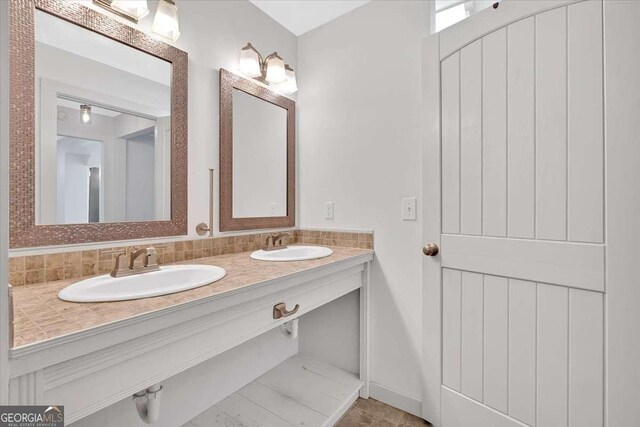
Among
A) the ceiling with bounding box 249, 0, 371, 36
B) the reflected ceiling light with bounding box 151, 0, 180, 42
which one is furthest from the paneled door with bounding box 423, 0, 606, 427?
the reflected ceiling light with bounding box 151, 0, 180, 42

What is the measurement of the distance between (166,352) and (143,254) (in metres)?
0.48

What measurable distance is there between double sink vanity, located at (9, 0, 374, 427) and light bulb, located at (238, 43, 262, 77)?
5 cm

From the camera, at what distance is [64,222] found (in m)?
1.04

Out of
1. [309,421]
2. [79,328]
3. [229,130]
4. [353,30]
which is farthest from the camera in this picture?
[353,30]

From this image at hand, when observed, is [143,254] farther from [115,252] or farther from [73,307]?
[73,307]

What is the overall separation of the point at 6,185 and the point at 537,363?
1650 mm

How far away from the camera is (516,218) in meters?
1.17

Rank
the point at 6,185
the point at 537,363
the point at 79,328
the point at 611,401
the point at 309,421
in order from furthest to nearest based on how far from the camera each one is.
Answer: the point at 309,421 → the point at 537,363 → the point at 611,401 → the point at 79,328 → the point at 6,185

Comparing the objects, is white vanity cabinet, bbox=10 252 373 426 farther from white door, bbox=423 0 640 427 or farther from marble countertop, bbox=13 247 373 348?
white door, bbox=423 0 640 427

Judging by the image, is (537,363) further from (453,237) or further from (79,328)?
(79,328)

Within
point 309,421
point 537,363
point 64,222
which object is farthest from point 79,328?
point 537,363

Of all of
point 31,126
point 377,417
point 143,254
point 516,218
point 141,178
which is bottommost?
point 377,417

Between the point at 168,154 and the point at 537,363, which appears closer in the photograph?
the point at 537,363

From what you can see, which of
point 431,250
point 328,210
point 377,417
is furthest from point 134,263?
point 377,417
